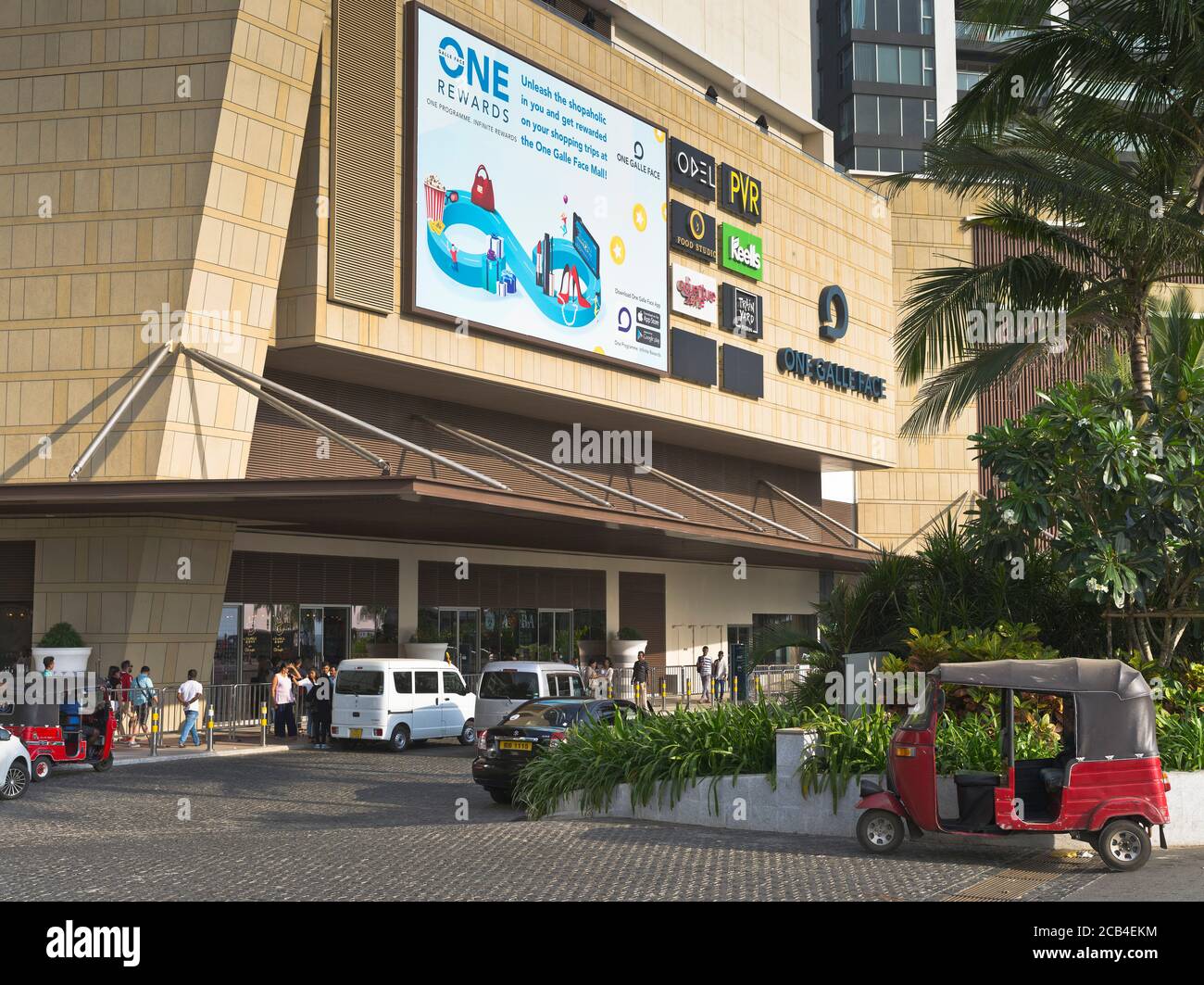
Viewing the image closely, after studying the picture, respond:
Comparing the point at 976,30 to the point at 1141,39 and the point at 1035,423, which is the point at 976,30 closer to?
the point at 1141,39

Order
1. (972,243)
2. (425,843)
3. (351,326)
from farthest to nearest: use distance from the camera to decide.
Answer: (972,243) → (351,326) → (425,843)

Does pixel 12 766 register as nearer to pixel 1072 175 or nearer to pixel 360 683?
pixel 360 683

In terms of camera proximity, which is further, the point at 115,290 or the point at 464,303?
the point at 464,303

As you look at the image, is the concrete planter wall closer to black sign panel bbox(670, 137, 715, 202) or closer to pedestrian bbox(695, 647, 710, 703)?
pedestrian bbox(695, 647, 710, 703)

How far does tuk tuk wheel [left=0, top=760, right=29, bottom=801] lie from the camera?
18547 millimetres

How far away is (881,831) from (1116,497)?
561cm

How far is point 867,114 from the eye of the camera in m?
74.1

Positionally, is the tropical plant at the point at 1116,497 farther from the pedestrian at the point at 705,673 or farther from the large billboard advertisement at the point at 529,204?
the pedestrian at the point at 705,673

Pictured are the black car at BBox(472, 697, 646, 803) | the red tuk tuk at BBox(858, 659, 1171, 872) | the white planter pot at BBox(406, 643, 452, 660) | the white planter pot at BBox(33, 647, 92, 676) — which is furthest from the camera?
the white planter pot at BBox(406, 643, 452, 660)

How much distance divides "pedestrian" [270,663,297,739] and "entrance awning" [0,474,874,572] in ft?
11.2

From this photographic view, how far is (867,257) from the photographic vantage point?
164 feet

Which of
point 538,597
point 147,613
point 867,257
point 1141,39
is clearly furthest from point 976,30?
point 867,257
